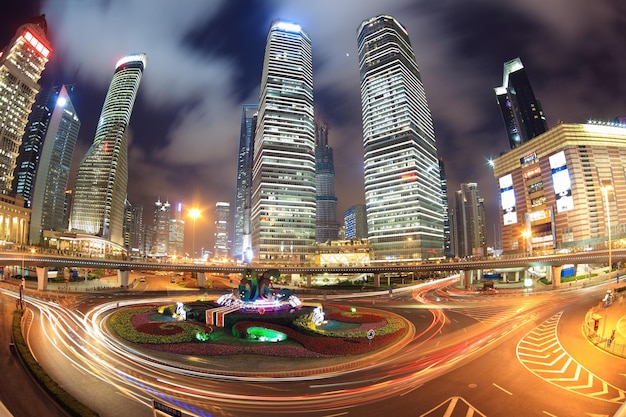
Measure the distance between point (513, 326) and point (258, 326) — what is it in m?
27.8

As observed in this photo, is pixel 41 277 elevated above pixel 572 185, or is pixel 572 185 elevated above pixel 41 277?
pixel 572 185

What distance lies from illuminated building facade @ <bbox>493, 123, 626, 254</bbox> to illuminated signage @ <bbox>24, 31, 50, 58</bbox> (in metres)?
220

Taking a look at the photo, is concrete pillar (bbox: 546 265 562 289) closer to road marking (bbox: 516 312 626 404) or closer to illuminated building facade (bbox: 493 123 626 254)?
road marking (bbox: 516 312 626 404)

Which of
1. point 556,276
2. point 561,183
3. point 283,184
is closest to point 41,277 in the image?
point 556,276

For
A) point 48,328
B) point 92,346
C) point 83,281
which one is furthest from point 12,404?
point 83,281

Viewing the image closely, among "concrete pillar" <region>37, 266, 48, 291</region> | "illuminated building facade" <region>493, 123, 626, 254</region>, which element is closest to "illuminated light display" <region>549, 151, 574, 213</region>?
"illuminated building facade" <region>493, 123, 626, 254</region>

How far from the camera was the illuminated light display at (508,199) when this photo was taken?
168 metres

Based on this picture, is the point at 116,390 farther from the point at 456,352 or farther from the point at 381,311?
the point at 381,311

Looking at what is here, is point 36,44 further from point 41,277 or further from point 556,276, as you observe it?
point 556,276

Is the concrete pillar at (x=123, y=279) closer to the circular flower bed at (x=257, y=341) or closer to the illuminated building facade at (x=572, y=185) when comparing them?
the circular flower bed at (x=257, y=341)

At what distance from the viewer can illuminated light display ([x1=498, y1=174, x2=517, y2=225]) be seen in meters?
168

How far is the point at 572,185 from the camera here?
137 m

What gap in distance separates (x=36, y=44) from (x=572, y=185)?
236m

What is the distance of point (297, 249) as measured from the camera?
18550 centimetres
